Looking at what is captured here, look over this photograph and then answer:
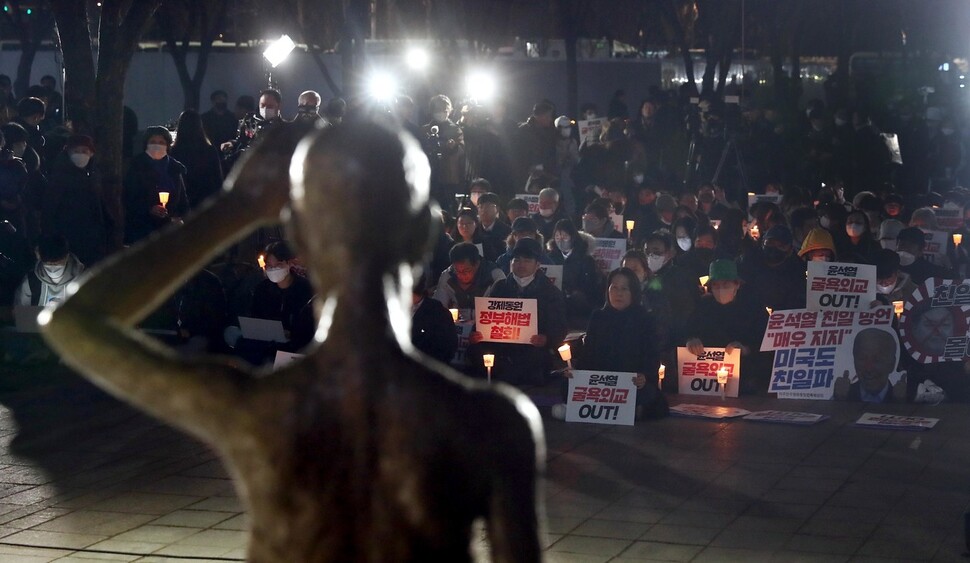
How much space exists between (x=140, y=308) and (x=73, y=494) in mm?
7368

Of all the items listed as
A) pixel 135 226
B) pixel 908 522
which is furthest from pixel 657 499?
pixel 135 226

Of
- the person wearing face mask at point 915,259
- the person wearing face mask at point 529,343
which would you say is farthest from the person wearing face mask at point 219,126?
the person wearing face mask at point 915,259

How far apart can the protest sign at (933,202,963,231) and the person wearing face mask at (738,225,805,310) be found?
439 centimetres

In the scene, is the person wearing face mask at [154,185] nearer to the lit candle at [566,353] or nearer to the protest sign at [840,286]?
the lit candle at [566,353]

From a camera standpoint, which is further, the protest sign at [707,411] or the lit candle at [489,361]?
the lit candle at [489,361]

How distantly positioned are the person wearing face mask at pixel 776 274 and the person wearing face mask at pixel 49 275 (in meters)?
5.87

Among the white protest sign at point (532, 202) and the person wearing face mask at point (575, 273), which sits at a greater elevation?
the white protest sign at point (532, 202)

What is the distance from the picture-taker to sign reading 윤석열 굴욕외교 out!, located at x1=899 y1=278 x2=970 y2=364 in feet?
39.9

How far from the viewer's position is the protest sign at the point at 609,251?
16391mm

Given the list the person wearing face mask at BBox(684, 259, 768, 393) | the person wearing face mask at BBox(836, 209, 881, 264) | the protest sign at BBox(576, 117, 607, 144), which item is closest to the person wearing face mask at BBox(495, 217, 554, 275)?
the person wearing face mask at BBox(684, 259, 768, 393)

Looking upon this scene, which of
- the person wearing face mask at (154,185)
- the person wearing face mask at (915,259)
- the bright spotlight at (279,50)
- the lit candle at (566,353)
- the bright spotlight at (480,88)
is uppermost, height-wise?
the bright spotlight at (279,50)

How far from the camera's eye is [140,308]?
2.16 meters

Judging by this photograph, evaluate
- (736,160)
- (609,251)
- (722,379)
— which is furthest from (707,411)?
(736,160)

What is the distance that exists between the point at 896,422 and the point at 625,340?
207 cm
